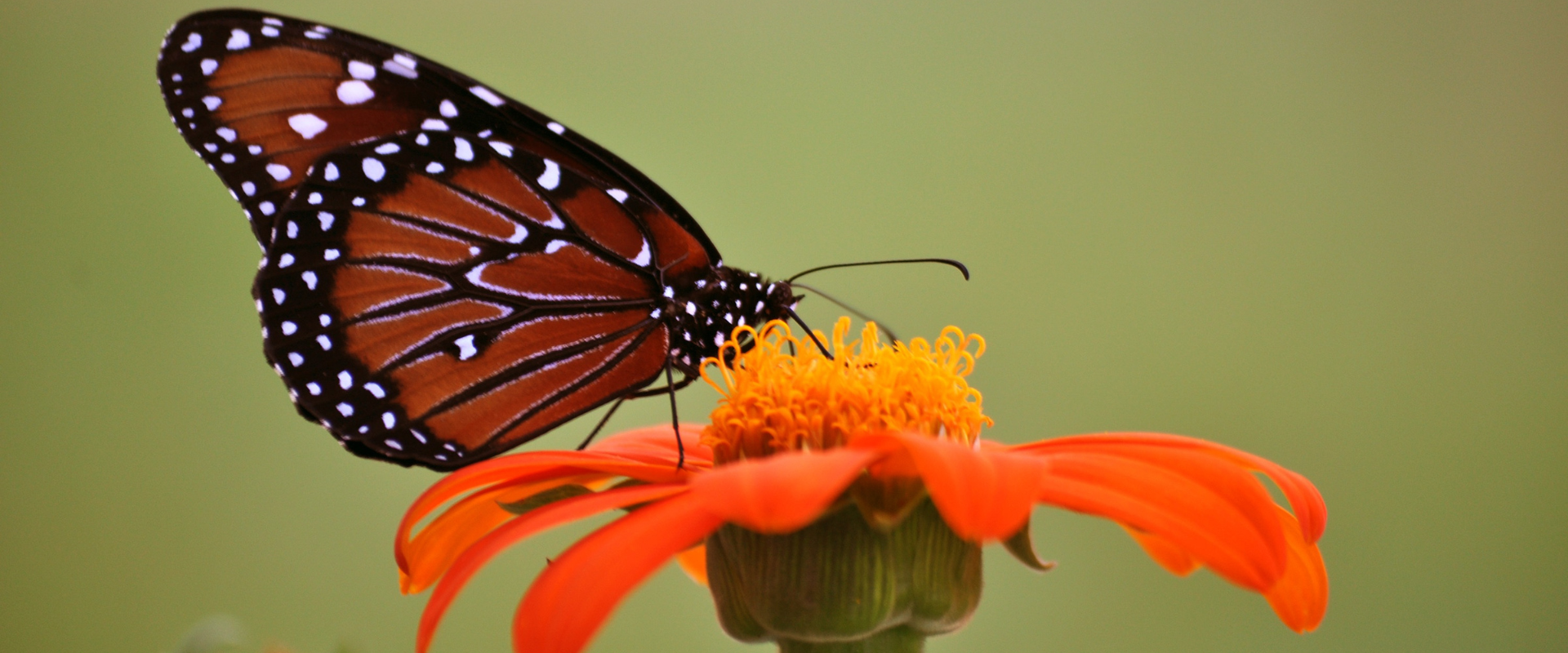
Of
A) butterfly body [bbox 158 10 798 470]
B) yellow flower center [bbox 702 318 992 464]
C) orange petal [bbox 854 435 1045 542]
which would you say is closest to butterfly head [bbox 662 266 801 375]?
butterfly body [bbox 158 10 798 470]

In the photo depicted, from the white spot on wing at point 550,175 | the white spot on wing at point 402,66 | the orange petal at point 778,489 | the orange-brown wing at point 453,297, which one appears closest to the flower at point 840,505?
the orange petal at point 778,489

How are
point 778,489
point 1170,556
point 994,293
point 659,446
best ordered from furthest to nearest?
point 994,293, point 659,446, point 1170,556, point 778,489

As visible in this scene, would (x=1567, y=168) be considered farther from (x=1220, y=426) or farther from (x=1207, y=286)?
(x=1220, y=426)

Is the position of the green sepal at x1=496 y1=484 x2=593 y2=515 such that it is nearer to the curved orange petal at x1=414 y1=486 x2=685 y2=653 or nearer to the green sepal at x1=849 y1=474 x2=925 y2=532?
the curved orange petal at x1=414 y1=486 x2=685 y2=653

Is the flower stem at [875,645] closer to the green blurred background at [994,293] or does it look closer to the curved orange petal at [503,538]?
the curved orange petal at [503,538]

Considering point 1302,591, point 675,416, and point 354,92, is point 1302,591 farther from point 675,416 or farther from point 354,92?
point 354,92

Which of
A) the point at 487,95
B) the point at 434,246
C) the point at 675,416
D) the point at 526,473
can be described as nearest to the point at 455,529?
the point at 526,473
